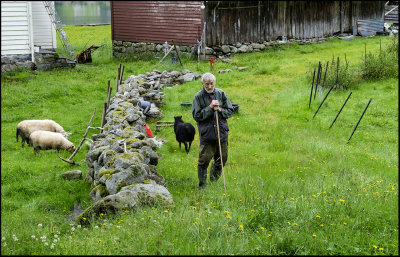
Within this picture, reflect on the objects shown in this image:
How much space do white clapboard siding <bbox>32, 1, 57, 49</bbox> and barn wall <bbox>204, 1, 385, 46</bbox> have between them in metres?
9.97

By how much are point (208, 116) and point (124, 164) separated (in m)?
1.68


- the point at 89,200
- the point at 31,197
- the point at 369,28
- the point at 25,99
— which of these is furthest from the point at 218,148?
the point at 369,28

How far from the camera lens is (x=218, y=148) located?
8.04m

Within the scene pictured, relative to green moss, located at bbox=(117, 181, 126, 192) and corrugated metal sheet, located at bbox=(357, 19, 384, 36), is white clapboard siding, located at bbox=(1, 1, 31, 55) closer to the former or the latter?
green moss, located at bbox=(117, 181, 126, 192)

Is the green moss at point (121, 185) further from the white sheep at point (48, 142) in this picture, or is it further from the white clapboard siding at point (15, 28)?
the white clapboard siding at point (15, 28)

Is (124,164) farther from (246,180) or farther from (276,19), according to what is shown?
(276,19)

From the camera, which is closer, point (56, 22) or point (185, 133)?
point (185, 133)

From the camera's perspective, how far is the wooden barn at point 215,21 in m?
24.6

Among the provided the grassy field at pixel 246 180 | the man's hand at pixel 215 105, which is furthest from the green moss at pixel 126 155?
the man's hand at pixel 215 105

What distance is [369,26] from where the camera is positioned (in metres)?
32.7

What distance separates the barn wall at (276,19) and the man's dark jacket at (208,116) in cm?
1744

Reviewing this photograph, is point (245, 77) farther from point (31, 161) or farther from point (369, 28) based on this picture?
point (369, 28)

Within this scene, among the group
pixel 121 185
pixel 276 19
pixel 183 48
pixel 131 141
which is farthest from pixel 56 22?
pixel 121 185

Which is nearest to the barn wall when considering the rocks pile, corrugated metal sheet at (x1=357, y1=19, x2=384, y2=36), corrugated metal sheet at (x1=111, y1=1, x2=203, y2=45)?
corrugated metal sheet at (x1=357, y1=19, x2=384, y2=36)
